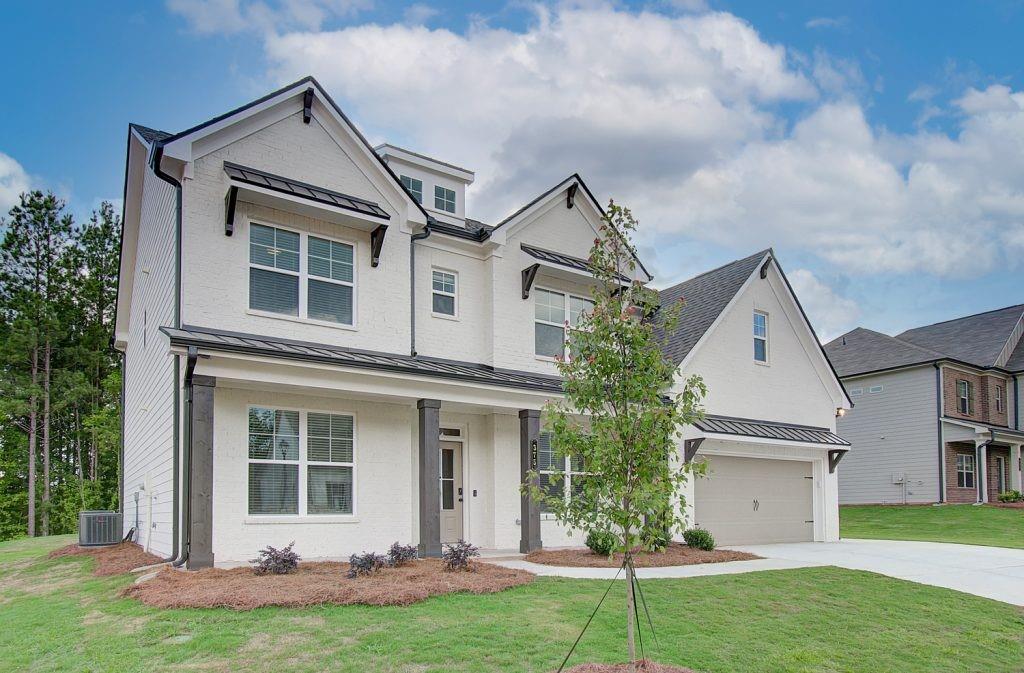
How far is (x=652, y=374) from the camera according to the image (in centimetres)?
622

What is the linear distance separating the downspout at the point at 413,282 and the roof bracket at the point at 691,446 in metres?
6.29

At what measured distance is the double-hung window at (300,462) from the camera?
1212 centimetres

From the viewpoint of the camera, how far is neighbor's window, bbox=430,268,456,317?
50.3ft

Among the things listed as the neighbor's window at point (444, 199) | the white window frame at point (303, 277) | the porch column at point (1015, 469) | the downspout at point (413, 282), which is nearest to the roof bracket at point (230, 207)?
the white window frame at point (303, 277)

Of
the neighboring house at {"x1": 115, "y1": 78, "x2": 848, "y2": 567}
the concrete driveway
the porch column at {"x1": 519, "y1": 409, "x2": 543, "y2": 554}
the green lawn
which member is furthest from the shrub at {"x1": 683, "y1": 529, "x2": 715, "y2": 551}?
the green lawn

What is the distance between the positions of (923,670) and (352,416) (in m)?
9.14

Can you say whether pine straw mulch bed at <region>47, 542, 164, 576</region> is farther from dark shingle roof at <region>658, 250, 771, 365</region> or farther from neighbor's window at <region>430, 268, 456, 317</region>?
dark shingle roof at <region>658, 250, 771, 365</region>

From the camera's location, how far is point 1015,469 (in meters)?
32.4

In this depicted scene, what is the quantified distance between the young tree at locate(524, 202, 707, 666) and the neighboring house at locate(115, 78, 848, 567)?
20.9ft

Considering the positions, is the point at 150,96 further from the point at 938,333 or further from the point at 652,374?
the point at 938,333

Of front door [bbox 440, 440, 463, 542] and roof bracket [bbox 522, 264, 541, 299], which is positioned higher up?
roof bracket [bbox 522, 264, 541, 299]

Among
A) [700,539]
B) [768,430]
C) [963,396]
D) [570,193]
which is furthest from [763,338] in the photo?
[963,396]

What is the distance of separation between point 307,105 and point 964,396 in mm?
29292

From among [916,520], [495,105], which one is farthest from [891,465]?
[495,105]
